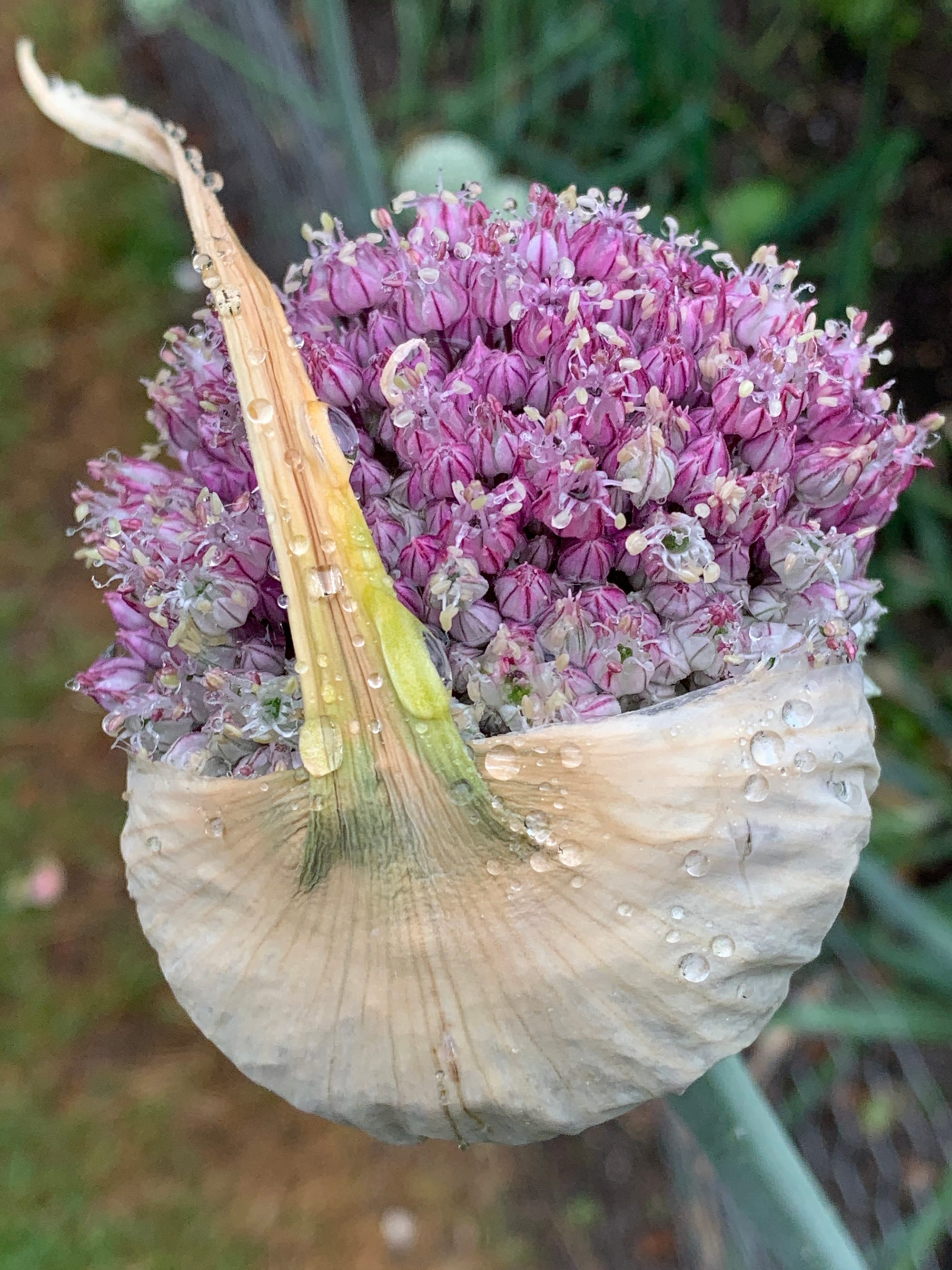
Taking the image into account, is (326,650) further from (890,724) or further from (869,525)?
(890,724)

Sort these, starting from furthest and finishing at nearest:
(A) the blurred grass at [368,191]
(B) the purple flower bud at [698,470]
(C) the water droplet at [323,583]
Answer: (A) the blurred grass at [368,191] → (B) the purple flower bud at [698,470] → (C) the water droplet at [323,583]

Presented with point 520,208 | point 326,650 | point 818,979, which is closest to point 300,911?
point 326,650

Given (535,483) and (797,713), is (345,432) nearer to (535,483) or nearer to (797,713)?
(535,483)

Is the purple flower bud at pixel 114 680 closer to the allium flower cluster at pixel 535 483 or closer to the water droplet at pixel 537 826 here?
the allium flower cluster at pixel 535 483

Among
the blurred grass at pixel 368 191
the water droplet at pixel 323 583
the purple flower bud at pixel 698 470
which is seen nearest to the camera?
the water droplet at pixel 323 583

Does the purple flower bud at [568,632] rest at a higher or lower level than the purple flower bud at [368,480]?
lower

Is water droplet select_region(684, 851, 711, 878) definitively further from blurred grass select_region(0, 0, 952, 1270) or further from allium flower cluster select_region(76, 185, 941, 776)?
blurred grass select_region(0, 0, 952, 1270)

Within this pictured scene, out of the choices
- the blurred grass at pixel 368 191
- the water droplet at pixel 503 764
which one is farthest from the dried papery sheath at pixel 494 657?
the blurred grass at pixel 368 191
